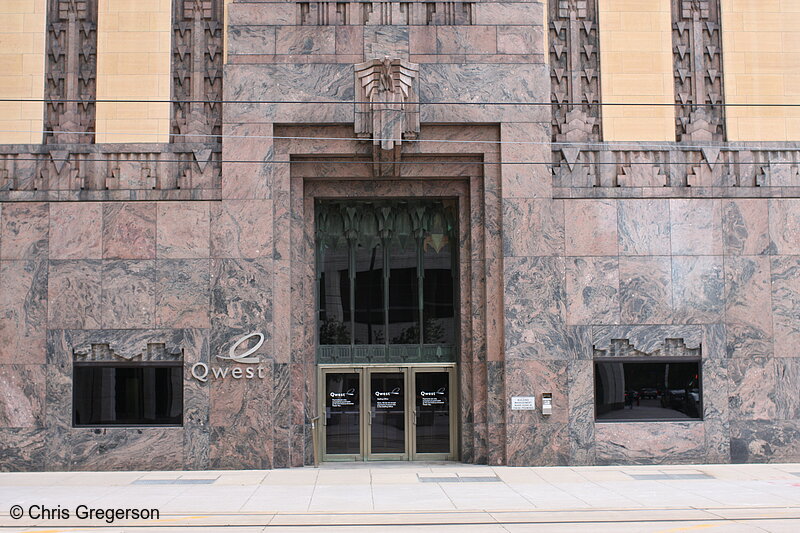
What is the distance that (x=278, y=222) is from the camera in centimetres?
1950

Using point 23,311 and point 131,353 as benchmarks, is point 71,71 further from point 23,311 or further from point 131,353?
point 131,353

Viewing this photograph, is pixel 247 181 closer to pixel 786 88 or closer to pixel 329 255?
pixel 329 255

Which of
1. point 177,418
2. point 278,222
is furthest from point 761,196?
point 177,418

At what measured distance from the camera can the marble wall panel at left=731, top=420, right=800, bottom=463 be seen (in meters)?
19.2

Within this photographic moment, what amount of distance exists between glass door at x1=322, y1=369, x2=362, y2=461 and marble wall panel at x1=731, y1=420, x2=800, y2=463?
8808 mm

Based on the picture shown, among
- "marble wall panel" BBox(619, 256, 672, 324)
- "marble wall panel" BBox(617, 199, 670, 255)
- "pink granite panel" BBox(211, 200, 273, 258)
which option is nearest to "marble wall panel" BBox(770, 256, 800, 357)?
"marble wall panel" BBox(619, 256, 672, 324)

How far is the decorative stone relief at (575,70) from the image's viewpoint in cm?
2000

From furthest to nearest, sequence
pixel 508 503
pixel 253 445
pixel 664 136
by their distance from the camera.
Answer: pixel 664 136 < pixel 253 445 < pixel 508 503

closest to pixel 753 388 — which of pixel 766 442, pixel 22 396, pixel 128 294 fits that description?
pixel 766 442

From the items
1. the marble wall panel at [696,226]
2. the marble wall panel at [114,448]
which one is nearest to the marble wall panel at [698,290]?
the marble wall panel at [696,226]

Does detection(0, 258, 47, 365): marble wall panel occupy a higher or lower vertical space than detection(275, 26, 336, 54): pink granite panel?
lower

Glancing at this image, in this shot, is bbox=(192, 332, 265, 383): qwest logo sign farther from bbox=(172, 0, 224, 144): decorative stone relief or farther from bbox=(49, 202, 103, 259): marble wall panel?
bbox=(172, 0, 224, 144): decorative stone relief

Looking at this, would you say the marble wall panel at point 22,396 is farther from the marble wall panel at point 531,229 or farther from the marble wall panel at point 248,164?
the marble wall panel at point 531,229

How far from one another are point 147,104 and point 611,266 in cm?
1156
